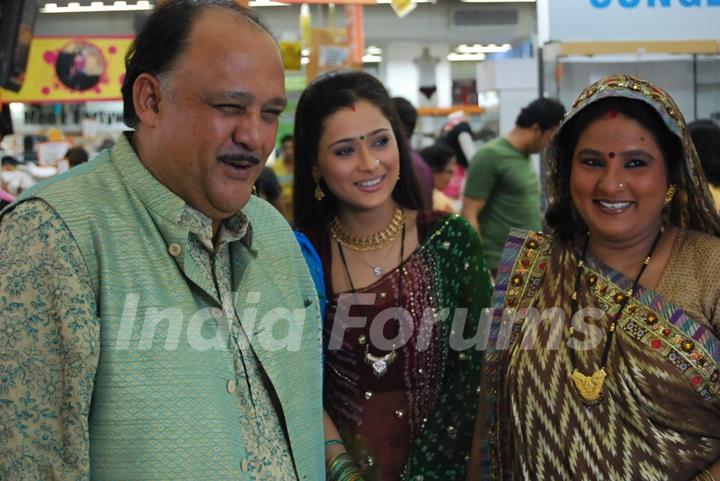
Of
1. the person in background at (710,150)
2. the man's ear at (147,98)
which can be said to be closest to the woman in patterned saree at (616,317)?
the man's ear at (147,98)

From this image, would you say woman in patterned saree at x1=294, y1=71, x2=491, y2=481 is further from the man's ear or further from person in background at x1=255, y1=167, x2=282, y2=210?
person in background at x1=255, y1=167, x2=282, y2=210

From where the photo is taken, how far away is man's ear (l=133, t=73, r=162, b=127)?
1.60 meters

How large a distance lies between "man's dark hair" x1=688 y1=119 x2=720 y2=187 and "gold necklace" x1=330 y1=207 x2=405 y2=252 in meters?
1.54

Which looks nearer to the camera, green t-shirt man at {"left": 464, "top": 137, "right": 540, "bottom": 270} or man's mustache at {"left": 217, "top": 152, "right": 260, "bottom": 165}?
man's mustache at {"left": 217, "top": 152, "right": 260, "bottom": 165}

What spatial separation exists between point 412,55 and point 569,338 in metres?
18.8

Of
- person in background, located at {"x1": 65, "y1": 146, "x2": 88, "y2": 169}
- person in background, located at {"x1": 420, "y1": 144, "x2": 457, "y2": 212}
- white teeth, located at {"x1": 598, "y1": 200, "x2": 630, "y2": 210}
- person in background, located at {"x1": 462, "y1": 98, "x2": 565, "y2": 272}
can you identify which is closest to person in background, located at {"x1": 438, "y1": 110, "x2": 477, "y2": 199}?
person in background, located at {"x1": 420, "y1": 144, "x2": 457, "y2": 212}

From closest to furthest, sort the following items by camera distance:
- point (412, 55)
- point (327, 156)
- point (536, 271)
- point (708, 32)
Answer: point (536, 271) < point (327, 156) < point (708, 32) < point (412, 55)

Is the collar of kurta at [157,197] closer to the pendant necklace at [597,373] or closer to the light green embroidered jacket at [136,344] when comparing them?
the light green embroidered jacket at [136,344]

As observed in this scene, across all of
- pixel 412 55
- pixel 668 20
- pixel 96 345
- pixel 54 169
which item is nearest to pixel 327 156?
pixel 96 345

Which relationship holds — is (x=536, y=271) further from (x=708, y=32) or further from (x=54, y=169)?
(x=54, y=169)

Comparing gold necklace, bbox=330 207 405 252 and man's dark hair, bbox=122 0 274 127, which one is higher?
man's dark hair, bbox=122 0 274 127

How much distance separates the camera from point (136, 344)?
4.88 ft

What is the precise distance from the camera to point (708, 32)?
4.73m

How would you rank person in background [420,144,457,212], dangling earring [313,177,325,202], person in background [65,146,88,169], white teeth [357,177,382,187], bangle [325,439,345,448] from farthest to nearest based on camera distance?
1. person in background [65,146,88,169]
2. person in background [420,144,457,212]
3. dangling earring [313,177,325,202]
4. white teeth [357,177,382,187]
5. bangle [325,439,345,448]
